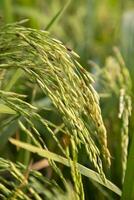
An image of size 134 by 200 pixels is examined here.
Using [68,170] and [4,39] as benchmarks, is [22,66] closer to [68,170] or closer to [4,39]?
[4,39]

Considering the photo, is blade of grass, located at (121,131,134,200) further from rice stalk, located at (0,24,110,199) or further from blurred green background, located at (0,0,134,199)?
blurred green background, located at (0,0,134,199)

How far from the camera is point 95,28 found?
2.46m

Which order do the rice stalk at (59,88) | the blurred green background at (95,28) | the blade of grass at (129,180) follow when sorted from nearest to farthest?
the rice stalk at (59,88), the blade of grass at (129,180), the blurred green background at (95,28)

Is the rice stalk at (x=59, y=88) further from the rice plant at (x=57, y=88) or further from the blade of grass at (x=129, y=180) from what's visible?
the blade of grass at (x=129, y=180)

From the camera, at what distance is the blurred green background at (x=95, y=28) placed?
5.05 feet

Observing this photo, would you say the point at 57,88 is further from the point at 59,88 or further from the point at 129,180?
the point at 129,180

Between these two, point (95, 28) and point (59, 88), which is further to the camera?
point (95, 28)

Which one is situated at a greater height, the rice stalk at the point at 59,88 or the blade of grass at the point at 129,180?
the rice stalk at the point at 59,88

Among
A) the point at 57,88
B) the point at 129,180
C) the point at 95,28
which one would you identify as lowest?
the point at 95,28

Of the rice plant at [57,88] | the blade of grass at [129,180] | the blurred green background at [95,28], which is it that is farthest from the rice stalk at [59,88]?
the blurred green background at [95,28]

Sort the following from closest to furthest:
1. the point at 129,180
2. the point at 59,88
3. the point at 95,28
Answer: the point at 59,88 → the point at 129,180 → the point at 95,28

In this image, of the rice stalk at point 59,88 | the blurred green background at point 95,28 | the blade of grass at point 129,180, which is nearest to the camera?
the rice stalk at point 59,88

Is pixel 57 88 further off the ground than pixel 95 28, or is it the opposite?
pixel 57 88

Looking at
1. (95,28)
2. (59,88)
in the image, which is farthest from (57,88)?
(95,28)
